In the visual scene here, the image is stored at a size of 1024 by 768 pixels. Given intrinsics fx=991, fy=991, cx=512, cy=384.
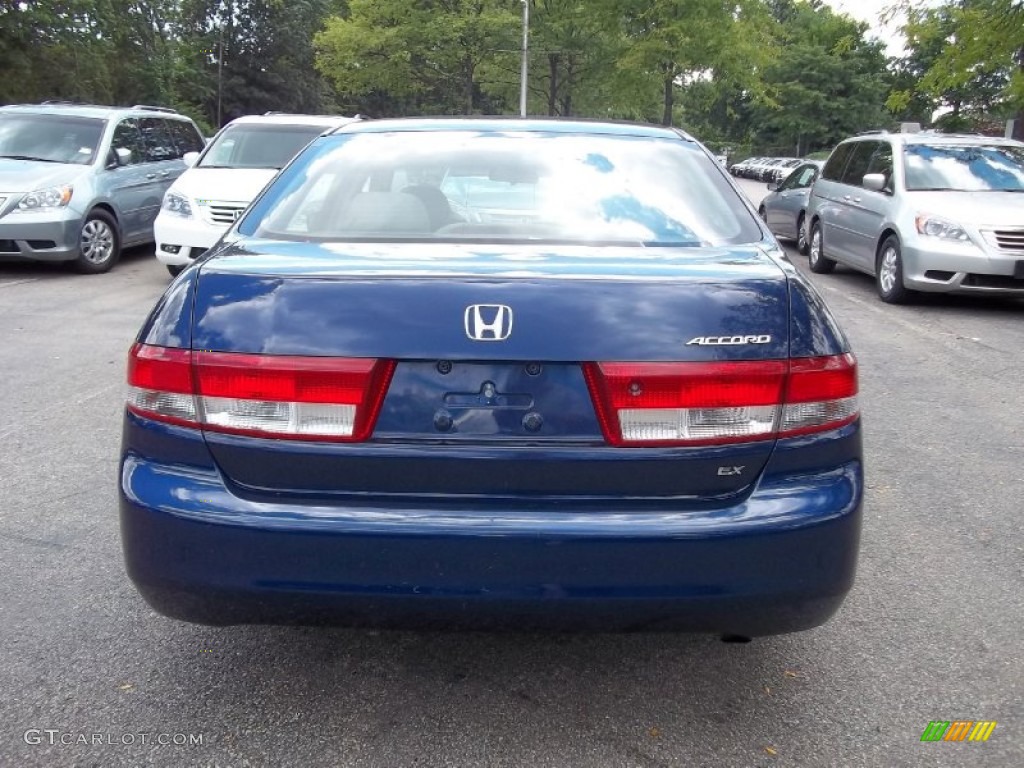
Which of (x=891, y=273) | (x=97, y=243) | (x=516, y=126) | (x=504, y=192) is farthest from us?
(x=97, y=243)

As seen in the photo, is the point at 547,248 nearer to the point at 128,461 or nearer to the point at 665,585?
the point at 665,585

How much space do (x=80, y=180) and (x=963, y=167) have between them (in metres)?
9.08

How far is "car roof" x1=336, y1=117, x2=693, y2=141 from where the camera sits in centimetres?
348

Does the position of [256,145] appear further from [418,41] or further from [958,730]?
[418,41]

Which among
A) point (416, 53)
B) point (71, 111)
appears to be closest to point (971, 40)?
point (71, 111)

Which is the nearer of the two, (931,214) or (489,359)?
(489,359)

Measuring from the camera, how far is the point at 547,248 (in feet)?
8.57

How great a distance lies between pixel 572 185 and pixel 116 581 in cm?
206

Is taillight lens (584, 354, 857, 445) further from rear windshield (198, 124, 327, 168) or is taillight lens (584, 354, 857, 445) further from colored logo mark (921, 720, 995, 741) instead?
rear windshield (198, 124, 327, 168)

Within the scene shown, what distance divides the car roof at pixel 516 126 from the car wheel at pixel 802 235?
1010cm

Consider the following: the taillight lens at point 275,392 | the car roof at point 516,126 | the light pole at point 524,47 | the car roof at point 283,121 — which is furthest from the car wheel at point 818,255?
the light pole at point 524,47

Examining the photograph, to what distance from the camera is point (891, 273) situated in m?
9.87

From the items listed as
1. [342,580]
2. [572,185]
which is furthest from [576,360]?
[572,185]

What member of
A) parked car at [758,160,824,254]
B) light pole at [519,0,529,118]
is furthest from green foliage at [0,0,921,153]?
parked car at [758,160,824,254]
